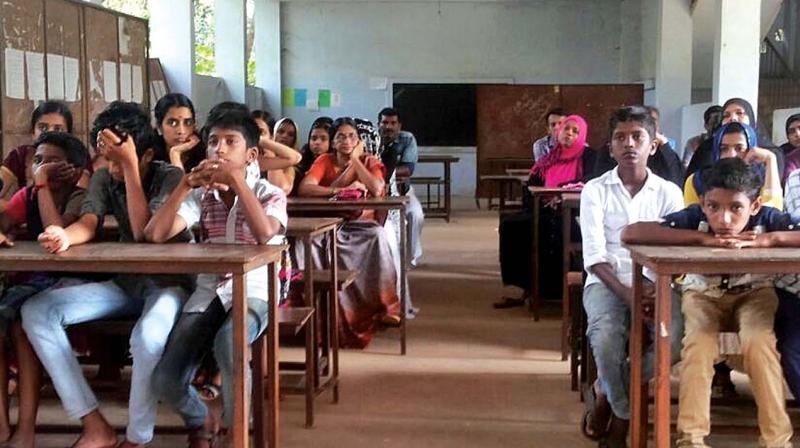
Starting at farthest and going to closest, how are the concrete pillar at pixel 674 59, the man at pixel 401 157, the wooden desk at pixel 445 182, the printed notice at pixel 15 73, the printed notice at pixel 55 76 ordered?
the concrete pillar at pixel 674 59 < the wooden desk at pixel 445 182 < the man at pixel 401 157 < the printed notice at pixel 55 76 < the printed notice at pixel 15 73

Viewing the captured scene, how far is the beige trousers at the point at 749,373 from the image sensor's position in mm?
2547

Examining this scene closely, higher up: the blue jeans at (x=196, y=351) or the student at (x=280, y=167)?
the student at (x=280, y=167)

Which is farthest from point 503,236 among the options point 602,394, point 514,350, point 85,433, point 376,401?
point 85,433

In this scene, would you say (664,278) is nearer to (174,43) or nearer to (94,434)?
(94,434)

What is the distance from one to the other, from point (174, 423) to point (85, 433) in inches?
23.5

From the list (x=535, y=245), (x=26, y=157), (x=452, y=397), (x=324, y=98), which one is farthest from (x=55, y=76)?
(x=324, y=98)

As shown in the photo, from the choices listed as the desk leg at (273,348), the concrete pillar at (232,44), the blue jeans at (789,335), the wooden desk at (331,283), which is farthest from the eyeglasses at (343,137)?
the concrete pillar at (232,44)

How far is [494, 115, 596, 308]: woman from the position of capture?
17.2 feet

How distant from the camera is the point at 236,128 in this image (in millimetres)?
2865

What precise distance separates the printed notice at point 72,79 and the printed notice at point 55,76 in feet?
0.16

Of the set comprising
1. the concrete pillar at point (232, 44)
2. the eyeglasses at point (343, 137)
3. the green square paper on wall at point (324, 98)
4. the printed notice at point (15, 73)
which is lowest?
the eyeglasses at point (343, 137)

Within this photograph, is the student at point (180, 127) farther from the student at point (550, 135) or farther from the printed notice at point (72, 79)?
the student at point (550, 135)

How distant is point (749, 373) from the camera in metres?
2.61

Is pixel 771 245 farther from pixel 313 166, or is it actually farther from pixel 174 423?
pixel 313 166
